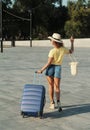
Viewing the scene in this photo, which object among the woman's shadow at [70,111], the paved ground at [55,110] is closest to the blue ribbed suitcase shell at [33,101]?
the paved ground at [55,110]

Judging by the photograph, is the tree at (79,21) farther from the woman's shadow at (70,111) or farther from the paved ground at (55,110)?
the woman's shadow at (70,111)

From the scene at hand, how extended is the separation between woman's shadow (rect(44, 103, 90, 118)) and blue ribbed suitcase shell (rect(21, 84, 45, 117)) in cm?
43

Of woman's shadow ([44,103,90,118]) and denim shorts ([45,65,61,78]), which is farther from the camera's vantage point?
denim shorts ([45,65,61,78])

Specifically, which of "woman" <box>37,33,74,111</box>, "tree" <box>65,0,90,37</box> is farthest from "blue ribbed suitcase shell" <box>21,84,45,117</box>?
"tree" <box>65,0,90,37</box>

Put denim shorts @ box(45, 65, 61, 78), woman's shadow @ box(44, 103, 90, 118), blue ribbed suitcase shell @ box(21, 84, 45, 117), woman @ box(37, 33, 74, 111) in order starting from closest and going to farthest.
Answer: blue ribbed suitcase shell @ box(21, 84, 45, 117) → woman's shadow @ box(44, 103, 90, 118) → woman @ box(37, 33, 74, 111) → denim shorts @ box(45, 65, 61, 78)

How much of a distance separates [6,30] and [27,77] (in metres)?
66.8

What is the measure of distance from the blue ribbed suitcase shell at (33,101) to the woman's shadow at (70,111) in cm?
43

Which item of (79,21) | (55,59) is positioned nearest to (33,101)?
(55,59)

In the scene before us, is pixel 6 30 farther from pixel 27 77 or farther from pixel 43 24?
pixel 27 77

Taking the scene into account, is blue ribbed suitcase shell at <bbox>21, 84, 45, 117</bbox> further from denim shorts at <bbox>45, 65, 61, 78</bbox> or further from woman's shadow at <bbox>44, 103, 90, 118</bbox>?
denim shorts at <bbox>45, 65, 61, 78</bbox>

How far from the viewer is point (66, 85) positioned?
42.9 ft

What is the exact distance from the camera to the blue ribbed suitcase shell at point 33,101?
7.92 m

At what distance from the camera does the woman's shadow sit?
8422mm

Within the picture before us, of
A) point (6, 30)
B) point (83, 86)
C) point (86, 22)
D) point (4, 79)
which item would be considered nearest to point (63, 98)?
point (83, 86)
